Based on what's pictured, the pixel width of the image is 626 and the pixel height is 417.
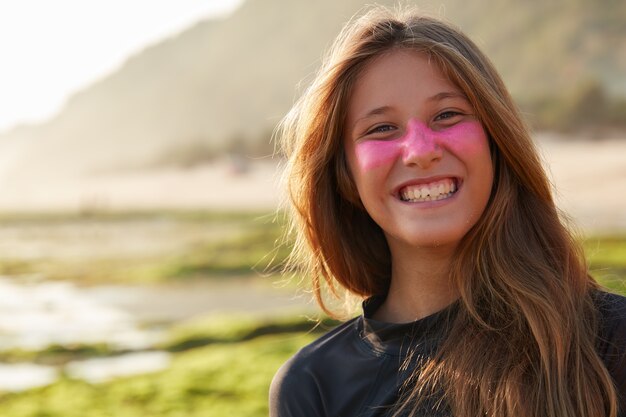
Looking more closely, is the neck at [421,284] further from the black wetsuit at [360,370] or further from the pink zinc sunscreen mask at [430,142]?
the pink zinc sunscreen mask at [430,142]

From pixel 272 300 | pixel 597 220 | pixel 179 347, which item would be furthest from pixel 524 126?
pixel 597 220

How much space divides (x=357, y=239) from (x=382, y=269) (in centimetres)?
10

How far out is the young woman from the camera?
4.96ft

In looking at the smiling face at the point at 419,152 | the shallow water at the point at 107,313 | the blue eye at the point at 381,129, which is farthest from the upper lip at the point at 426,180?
the shallow water at the point at 107,313

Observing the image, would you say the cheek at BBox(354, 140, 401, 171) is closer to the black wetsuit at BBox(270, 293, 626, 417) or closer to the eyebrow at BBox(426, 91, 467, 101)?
the eyebrow at BBox(426, 91, 467, 101)

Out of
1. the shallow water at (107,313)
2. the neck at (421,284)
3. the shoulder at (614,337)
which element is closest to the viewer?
the shoulder at (614,337)

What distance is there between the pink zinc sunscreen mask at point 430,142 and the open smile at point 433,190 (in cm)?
6

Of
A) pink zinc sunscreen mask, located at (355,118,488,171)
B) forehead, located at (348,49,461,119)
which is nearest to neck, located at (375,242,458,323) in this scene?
pink zinc sunscreen mask, located at (355,118,488,171)

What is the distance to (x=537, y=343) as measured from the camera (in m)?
1.54

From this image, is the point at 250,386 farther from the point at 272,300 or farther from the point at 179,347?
the point at 272,300

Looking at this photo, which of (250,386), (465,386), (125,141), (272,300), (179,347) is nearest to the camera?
(465,386)

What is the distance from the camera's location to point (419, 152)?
1609 mm

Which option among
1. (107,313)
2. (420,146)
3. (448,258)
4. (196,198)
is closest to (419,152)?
(420,146)

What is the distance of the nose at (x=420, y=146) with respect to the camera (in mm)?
1607
